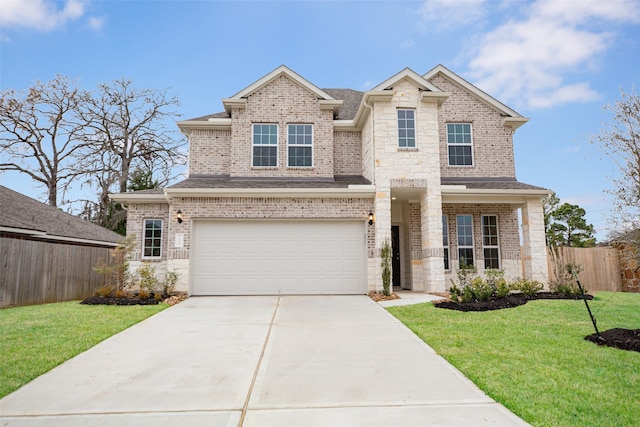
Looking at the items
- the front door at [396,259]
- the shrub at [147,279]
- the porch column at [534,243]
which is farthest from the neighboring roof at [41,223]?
the porch column at [534,243]

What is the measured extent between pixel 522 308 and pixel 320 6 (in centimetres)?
1052

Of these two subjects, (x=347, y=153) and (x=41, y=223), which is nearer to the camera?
(x=41, y=223)

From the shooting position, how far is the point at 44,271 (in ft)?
41.2

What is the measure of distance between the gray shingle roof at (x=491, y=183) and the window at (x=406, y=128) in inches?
91.0

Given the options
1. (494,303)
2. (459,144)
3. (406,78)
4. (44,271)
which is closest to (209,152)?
(44,271)

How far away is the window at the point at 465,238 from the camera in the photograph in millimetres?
14523

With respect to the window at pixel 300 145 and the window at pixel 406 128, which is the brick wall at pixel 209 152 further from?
the window at pixel 406 128

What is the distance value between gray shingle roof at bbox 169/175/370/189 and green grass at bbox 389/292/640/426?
18.5 ft

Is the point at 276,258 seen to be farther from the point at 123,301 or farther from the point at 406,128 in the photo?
the point at 406,128

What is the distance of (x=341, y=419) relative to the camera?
3.68 m

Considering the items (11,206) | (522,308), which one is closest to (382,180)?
(522,308)

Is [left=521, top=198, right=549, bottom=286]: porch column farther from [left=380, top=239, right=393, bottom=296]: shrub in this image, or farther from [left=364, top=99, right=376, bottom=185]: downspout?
[left=364, top=99, right=376, bottom=185]: downspout

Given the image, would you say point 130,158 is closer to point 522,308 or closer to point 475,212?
point 475,212

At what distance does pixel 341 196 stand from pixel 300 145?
3025 millimetres
